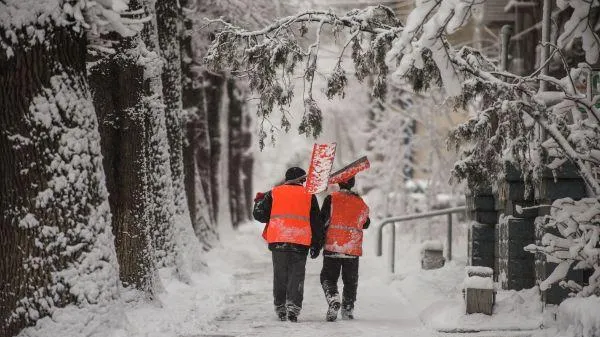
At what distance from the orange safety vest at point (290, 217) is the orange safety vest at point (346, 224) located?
1.05 feet

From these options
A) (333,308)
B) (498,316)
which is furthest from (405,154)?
(498,316)

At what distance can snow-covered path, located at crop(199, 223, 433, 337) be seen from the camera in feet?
30.5

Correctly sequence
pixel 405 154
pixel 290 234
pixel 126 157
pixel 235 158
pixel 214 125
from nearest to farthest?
pixel 290 234
pixel 126 157
pixel 214 125
pixel 405 154
pixel 235 158

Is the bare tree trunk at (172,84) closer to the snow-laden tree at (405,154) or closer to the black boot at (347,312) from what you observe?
the black boot at (347,312)

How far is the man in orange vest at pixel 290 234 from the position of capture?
9977mm

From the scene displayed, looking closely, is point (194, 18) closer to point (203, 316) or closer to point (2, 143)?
point (203, 316)

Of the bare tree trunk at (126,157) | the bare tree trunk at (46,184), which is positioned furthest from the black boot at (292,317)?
the bare tree trunk at (46,184)

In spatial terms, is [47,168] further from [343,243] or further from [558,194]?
[558,194]

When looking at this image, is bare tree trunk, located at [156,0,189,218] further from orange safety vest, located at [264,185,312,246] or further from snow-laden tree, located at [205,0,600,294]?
orange safety vest, located at [264,185,312,246]

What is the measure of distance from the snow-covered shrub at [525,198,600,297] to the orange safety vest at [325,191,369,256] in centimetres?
228

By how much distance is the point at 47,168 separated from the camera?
7438mm

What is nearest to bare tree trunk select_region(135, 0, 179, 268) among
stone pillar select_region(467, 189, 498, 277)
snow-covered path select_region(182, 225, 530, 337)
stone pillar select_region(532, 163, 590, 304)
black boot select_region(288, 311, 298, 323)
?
snow-covered path select_region(182, 225, 530, 337)

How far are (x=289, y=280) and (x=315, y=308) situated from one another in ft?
5.23

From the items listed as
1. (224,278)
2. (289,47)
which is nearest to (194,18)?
(224,278)
